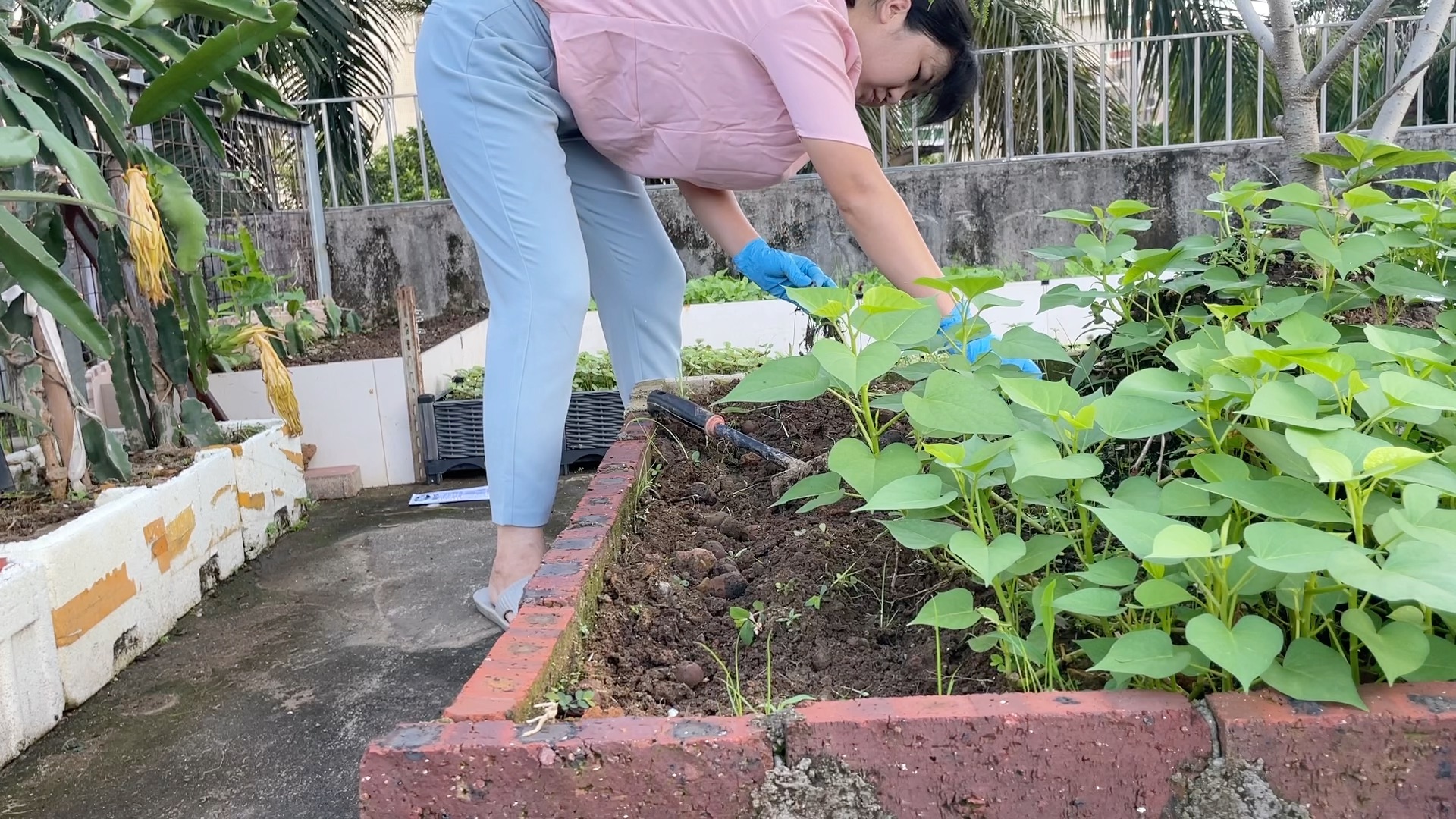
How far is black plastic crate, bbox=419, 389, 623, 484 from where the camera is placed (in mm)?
3594

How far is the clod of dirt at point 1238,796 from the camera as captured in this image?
2.69 ft

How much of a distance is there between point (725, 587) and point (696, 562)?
0.09 metres

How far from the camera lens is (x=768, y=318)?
4309 mm

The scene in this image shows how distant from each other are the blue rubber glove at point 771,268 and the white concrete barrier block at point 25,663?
1495mm

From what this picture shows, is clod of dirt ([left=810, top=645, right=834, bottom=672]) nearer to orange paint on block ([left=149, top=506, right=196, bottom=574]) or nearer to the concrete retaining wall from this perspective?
orange paint on block ([left=149, top=506, right=196, bottom=574])

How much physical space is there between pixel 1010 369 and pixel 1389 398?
0.57 meters

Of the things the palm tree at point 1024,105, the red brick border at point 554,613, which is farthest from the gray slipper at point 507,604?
the palm tree at point 1024,105

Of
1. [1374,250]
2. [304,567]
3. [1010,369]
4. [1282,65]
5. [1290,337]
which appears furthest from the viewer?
[304,567]

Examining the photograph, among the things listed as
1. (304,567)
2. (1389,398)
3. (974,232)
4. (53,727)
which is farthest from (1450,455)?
(974,232)

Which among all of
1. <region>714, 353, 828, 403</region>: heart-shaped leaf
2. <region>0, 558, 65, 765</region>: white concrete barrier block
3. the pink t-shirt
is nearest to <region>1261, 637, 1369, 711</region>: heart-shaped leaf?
<region>714, 353, 828, 403</region>: heart-shaped leaf

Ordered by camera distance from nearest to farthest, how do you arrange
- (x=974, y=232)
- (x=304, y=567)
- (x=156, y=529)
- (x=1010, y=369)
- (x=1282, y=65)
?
(x=1010, y=369)
(x=1282, y=65)
(x=156, y=529)
(x=304, y=567)
(x=974, y=232)

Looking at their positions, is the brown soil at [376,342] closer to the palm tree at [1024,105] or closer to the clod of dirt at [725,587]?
the clod of dirt at [725,587]

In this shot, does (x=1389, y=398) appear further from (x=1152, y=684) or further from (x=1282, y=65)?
(x=1282, y=65)

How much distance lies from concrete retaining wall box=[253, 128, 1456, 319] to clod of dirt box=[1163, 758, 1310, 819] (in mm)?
5183
